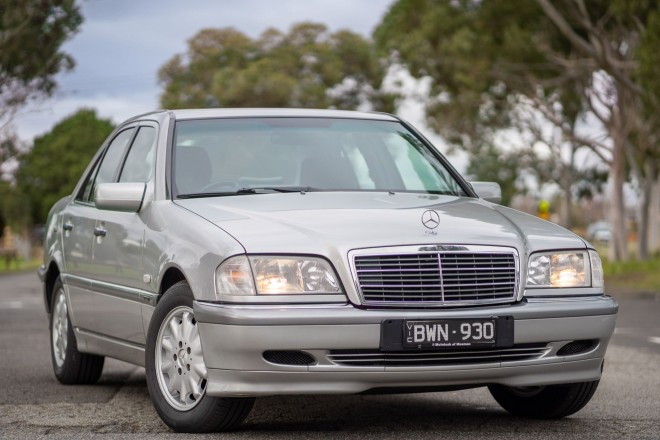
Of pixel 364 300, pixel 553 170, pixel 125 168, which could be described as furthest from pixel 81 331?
pixel 553 170

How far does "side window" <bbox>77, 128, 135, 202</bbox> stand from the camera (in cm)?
810

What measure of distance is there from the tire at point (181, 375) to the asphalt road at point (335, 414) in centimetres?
9

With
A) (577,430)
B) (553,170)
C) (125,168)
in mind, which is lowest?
(553,170)

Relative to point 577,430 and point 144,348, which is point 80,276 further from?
point 577,430

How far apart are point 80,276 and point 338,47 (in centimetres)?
6108

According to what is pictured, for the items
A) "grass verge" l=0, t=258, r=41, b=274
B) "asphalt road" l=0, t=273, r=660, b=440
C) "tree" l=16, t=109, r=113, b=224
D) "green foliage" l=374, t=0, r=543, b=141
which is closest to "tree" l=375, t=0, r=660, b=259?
"green foliage" l=374, t=0, r=543, b=141

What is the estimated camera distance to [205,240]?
19.4 ft

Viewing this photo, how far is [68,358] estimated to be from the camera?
827 cm

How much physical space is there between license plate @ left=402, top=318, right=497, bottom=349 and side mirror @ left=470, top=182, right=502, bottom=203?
5.54 ft

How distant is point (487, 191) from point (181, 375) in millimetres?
2216

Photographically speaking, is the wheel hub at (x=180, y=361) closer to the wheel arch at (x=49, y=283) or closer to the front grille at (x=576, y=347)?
the front grille at (x=576, y=347)

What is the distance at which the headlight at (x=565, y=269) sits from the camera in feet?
19.8

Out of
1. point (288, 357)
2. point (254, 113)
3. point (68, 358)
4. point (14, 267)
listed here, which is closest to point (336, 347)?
point (288, 357)

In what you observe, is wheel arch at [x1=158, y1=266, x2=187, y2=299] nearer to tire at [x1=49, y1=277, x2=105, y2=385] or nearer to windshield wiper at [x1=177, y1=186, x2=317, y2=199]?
windshield wiper at [x1=177, y1=186, x2=317, y2=199]
